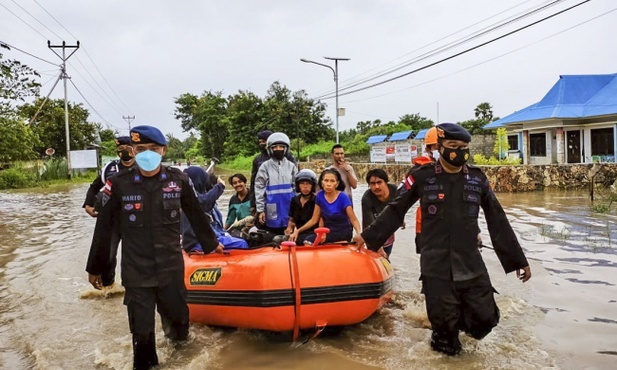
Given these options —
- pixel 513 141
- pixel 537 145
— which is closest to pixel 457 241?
pixel 537 145

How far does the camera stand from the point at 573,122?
21.0 meters

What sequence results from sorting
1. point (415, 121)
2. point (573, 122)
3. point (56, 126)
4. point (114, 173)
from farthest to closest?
1. point (415, 121)
2. point (56, 126)
3. point (573, 122)
4. point (114, 173)

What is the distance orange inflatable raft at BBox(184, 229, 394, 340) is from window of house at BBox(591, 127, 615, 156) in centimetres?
1973

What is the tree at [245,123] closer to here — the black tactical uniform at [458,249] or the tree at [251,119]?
the tree at [251,119]

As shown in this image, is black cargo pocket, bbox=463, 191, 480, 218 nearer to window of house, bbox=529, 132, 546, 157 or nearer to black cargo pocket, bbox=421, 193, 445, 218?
black cargo pocket, bbox=421, 193, 445, 218

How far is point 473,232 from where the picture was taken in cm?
347

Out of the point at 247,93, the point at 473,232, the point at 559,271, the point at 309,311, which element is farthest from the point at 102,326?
the point at 247,93

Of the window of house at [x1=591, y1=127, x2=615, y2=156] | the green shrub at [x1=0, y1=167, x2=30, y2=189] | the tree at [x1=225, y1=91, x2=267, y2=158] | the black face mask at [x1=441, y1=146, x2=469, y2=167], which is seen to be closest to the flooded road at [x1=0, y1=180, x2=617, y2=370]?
the black face mask at [x1=441, y1=146, x2=469, y2=167]

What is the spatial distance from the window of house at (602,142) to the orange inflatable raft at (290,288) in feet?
64.7

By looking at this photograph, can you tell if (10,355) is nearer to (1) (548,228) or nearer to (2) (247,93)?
(1) (548,228)

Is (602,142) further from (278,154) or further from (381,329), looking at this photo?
(381,329)

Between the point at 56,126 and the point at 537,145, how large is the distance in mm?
30605

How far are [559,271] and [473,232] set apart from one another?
3585 mm

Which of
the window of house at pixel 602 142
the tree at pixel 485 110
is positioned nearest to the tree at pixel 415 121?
the tree at pixel 485 110
